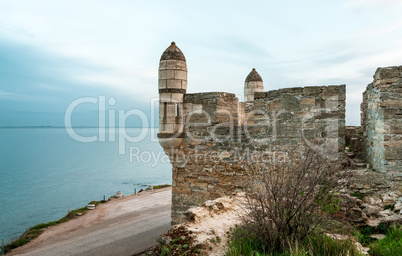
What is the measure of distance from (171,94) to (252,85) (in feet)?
17.8

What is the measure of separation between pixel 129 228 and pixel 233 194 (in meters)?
12.0

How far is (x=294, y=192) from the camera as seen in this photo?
3.73 metres

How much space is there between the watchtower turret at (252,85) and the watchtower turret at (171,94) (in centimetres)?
496

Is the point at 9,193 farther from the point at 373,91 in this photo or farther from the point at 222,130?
the point at 373,91

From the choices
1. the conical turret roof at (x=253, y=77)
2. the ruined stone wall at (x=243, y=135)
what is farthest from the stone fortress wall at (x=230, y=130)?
the conical turret roof at (x=253, y=77)

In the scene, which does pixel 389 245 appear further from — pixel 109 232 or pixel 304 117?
pixel 109 232

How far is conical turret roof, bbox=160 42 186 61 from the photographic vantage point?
819cm

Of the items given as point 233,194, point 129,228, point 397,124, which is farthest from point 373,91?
point 129,228

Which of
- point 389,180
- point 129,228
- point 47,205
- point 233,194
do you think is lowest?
point 47,205

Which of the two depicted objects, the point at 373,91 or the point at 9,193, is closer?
the point at 373,91

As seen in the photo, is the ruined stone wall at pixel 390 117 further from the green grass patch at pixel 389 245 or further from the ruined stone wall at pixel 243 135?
the green grass patch at pixel 389 245

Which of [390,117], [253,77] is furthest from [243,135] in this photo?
[253,77]

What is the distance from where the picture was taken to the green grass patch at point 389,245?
12.0 ft

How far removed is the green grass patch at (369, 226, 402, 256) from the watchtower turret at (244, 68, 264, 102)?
338 inches
